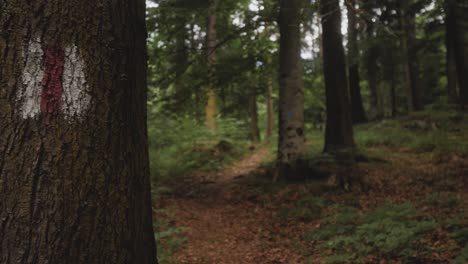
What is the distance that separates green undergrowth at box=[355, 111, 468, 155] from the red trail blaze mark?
9897 millimetres

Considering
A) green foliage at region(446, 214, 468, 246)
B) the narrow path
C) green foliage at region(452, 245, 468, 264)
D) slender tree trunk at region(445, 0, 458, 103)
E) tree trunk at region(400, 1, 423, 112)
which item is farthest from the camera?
tree trunk at region(400, 1, 423, 112)

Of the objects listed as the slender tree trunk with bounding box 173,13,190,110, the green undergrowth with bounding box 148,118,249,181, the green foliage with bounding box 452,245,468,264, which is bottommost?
the green foliage with bounding box 452,245,468,264

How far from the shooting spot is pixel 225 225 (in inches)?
297

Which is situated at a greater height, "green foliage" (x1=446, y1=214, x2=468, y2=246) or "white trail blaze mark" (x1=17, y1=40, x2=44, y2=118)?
"white trail blaze mark" (x1=17, y1=40, x2=44, y2=118)

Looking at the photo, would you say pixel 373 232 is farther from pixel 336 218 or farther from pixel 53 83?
pixel 53 83

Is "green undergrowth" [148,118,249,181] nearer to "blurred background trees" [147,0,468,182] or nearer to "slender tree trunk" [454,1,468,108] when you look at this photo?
"blurred background trees" [147,0,468,182]

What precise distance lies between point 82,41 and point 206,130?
15.4 metres

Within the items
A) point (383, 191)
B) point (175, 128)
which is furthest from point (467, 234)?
point (175, 128)

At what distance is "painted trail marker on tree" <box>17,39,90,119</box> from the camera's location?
70.7 inches

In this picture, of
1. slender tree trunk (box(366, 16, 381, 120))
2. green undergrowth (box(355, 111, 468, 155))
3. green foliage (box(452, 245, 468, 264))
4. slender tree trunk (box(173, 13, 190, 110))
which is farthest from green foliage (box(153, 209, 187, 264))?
slender tree trunk (box(366, 16, 381, 120))

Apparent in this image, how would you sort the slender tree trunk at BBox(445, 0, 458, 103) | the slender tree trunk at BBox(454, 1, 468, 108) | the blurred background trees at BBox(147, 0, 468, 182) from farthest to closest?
the slender tree trunk at BBox(445, 0, 458, 103) → the slender tree trunk at BBox(454, 1, 468, 108) → the blurred background trees at BBox(147, 0, 468, 182)

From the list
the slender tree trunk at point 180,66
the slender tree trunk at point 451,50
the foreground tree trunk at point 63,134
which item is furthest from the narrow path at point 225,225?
the slender tree trunk at point 451,50

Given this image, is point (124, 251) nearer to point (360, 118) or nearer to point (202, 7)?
point (202, 7)

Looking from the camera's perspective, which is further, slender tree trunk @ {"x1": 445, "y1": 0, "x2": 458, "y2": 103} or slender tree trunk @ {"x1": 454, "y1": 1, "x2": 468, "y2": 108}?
slender tree trunk @ {"x1": 445, "y1": 0, "x2": 458, "y2": 103}
